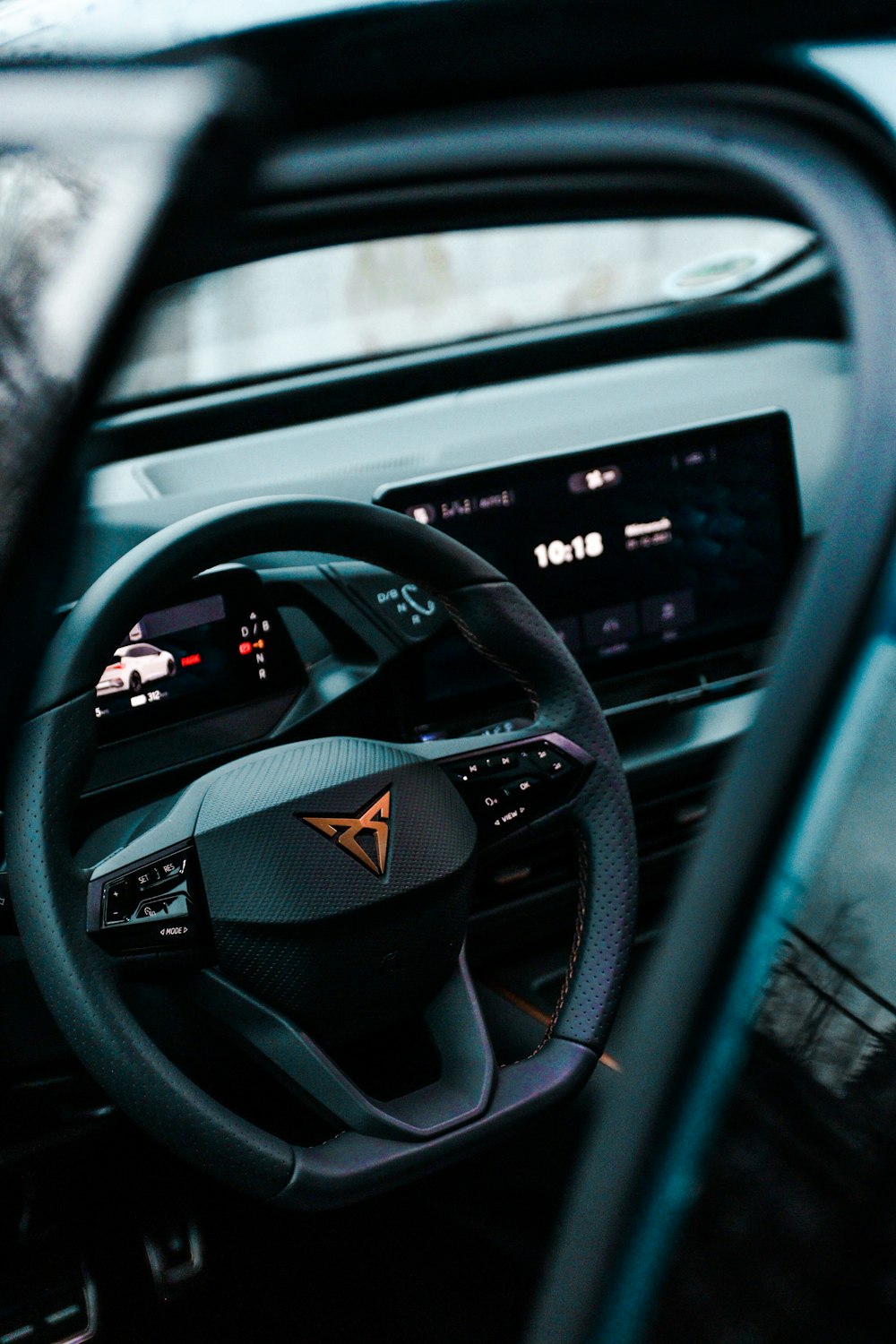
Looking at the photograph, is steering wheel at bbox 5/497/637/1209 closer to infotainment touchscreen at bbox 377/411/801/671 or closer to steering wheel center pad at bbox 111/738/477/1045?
steering wheel center pad at bbox 111/738/477/1045

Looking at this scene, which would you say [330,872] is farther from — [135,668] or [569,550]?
[569,550]

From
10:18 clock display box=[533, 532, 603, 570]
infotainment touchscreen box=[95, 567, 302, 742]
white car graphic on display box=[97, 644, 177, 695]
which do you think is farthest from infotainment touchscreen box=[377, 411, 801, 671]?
white car graphic on display box=[97, 644, 177, 695]

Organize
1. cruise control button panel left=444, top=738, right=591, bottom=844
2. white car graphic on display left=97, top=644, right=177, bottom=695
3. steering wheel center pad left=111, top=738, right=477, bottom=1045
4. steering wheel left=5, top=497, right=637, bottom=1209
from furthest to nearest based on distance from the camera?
1. white car graphic on display left=97, top=644, right=177, bottom=695
2. cruise control button panel left=444, top=738, right=591, bottom=844
3. steering wheel center pad left=111, top=738, right=477, bottom=1045
4. steering wheel left=5, top=497, right=637, bottom=1209

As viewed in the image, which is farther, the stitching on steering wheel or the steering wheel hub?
the stitching on steering wheel

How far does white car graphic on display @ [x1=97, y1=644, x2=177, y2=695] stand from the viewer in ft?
4.78

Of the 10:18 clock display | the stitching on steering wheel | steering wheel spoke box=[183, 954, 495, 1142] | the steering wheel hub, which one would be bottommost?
steering wheel spoke box=[183, 954, 495, 1142]

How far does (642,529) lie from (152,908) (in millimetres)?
1098

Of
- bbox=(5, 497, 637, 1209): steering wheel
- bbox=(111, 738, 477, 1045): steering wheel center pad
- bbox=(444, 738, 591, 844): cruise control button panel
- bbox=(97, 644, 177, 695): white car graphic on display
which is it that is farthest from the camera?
bbox=(97, 644, 177, 695): white car graphic on display

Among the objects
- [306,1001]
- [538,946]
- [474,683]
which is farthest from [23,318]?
[538,946]

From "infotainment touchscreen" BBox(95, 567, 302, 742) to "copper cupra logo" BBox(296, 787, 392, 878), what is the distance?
1.13ft

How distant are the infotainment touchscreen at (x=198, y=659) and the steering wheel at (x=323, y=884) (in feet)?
0.79

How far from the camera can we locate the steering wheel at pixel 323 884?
1.10 m

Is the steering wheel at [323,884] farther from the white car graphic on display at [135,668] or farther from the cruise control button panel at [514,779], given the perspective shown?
the white car graphic on display at [135,668]

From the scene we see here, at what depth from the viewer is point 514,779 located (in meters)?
1.36
